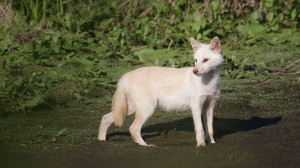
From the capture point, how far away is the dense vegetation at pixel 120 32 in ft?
28.0

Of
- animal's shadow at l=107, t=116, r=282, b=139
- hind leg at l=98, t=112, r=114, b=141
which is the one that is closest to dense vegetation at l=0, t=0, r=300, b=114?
animal's shadow at l=107, t=116, r=282, b=139

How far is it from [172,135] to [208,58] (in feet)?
3.46

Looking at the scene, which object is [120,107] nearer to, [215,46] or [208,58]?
[208,58]

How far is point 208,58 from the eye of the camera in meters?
5.36

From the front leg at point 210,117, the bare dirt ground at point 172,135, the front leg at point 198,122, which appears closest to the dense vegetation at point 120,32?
the bare dirt ground at point 172,135

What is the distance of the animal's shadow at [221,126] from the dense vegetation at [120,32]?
1.87m

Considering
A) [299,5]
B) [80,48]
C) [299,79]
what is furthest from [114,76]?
[299,5]

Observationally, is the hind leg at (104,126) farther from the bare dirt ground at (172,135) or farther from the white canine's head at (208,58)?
the white canine's head at (208,58)

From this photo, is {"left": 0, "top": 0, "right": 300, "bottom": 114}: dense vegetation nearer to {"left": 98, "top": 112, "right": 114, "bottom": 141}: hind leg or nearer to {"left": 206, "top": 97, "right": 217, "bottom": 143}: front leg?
{"left": 98, "top": 112, "right": 114, "bottom": 141}: hind leg

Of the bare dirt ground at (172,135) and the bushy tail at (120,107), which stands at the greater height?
→ the bushy tail at (120,107)

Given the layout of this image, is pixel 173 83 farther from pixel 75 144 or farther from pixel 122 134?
pixel 75 144

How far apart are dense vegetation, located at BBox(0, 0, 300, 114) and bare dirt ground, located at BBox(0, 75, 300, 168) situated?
1.01 metres

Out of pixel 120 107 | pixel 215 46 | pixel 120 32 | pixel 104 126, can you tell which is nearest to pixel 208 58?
pixel 215 46

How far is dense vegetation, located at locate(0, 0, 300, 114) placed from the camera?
336 inches
